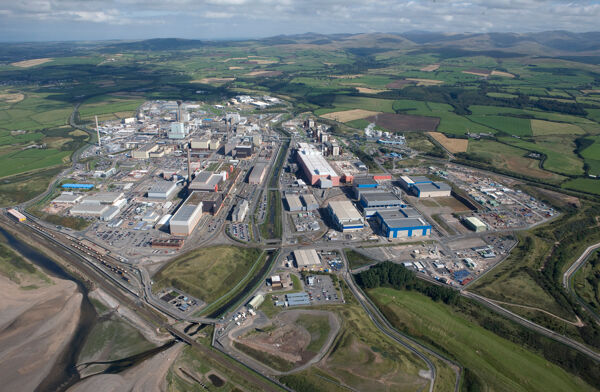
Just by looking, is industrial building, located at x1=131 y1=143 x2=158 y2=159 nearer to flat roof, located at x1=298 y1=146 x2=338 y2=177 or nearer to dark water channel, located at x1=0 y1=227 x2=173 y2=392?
flat roof, located at x1=298 y1=146 x2=338 y2=177

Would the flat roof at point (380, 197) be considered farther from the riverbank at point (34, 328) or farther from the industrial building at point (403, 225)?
the riverbank at point (34, 328)

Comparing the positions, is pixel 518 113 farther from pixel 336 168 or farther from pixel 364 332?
pixel 364 332

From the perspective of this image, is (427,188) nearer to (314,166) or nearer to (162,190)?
(314,166)

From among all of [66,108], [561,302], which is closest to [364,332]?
[561,302]

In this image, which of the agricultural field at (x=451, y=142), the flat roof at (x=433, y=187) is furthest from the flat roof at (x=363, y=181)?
the agricultural field at (x=451, y=142)

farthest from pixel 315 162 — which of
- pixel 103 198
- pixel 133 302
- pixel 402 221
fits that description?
pixel 133 302

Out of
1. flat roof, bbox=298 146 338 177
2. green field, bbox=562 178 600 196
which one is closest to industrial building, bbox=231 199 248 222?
flat roof, bbox=298 146 338 177

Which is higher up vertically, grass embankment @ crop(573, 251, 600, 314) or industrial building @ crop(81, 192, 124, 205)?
industrial building @ crop(81, 192, 124, 205)
